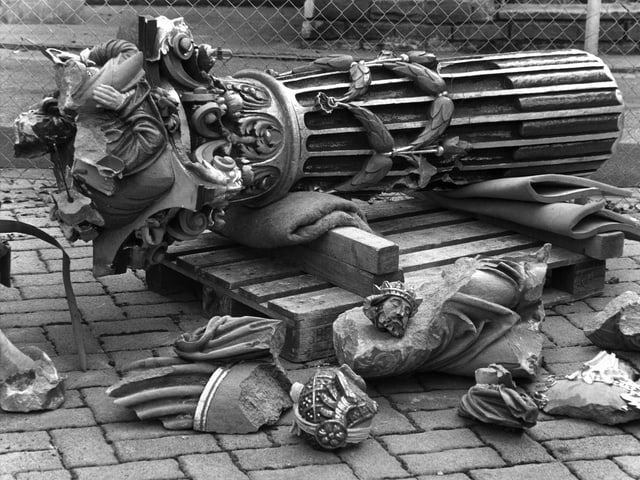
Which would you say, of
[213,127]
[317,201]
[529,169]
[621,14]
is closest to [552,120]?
[529,169]

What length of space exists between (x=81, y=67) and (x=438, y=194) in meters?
2.28

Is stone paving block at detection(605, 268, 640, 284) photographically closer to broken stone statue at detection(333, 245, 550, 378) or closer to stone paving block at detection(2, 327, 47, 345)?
broken stone statue at detection(333, 245, 550, 378)

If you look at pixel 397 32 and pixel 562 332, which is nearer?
pixel 562 332

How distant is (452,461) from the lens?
12.5 feet

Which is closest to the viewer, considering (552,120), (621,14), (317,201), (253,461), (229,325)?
(253,461)

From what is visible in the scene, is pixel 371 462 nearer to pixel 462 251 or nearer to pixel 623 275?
pixel 462 251

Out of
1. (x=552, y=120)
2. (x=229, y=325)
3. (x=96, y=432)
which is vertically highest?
(x=552, y=120)

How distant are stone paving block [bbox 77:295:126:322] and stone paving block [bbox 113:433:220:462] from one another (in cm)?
118

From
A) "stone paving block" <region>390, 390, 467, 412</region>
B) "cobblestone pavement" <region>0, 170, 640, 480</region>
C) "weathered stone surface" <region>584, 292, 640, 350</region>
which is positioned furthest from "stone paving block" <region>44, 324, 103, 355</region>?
"weathered stone surface" <region>584, 292, 640, 350</region>

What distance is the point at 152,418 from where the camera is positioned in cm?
401

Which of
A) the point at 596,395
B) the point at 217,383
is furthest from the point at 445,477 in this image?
the point at 217,383

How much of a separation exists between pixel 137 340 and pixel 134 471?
1130mm

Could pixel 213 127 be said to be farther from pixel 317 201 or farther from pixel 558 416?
pixel 558 416

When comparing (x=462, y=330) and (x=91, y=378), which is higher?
(x=462, y=330)
